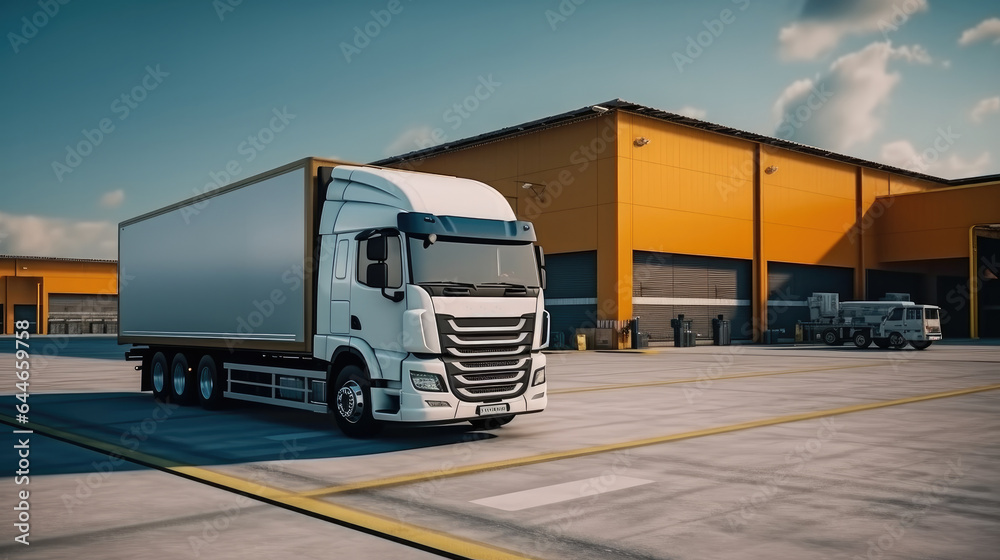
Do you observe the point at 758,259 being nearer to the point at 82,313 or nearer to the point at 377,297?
the point at 377,297

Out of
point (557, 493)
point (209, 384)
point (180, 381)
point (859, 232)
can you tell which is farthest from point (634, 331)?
point (557, 493)

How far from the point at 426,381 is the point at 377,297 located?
1.23 meters

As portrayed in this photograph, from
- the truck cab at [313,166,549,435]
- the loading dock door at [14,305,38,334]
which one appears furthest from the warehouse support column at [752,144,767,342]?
the loading dock door at [14,305,38,334]

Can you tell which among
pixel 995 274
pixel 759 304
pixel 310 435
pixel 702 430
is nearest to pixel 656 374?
pixel 702 430

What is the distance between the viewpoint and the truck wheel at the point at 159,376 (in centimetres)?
1572

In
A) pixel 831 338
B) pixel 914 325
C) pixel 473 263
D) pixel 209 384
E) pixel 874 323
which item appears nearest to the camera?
pixel 473 263

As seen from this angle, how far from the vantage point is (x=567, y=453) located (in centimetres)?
958

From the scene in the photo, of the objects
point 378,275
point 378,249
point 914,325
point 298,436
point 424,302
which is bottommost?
point 298,436

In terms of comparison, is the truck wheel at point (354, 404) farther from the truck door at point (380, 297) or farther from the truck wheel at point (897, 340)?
the truck wheel at point (897, 340)

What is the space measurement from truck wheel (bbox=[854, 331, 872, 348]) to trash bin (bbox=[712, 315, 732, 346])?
20.3 ft

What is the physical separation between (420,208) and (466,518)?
4.86 meters

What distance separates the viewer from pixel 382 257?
989cm

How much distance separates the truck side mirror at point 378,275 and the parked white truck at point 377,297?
15 millimetres

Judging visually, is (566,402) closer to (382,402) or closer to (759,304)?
(382,402)
